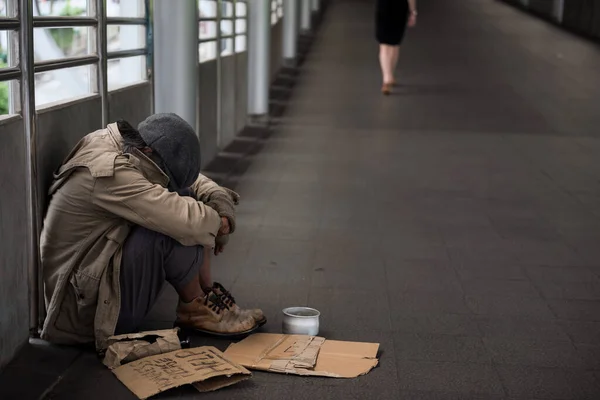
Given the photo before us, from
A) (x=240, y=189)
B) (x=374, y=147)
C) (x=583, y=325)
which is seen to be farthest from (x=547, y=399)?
(x=374, y=147)

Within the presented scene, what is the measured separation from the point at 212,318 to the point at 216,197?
0.52 metres

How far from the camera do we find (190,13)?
6234 mm

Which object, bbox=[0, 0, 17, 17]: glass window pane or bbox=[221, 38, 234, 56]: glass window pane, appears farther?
bbox=[221, 38, 234, 56]: glass window pane

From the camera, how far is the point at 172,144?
3.74 meters

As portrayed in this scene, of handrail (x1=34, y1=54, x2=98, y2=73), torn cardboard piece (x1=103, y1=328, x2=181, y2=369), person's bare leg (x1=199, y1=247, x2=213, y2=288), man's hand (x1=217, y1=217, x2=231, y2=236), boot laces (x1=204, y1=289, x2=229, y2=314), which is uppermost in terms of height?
handrail (x1=34, y1=54, x2=98, y2=73)

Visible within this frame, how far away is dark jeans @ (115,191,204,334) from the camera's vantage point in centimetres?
372

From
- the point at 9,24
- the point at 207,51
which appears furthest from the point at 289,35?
the point at 9,24

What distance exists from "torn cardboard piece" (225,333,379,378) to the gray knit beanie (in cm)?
76

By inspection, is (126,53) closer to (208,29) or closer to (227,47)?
(208,29)

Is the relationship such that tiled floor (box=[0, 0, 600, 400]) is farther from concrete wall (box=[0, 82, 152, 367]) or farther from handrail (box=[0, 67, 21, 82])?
handrail (box=[0, 67, 21, 82])

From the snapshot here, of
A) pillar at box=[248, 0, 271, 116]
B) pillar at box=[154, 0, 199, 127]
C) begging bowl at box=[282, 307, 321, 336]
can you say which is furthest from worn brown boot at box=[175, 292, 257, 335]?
pillar at box=[248, 0, 271, 116]

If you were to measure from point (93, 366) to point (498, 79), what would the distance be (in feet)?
37.9

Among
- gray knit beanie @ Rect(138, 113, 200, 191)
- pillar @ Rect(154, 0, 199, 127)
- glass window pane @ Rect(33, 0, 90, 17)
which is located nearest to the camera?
gray knit beanie @ Rect(138, 113, 200, 191)

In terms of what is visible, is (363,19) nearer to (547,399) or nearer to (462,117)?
(462,117)
